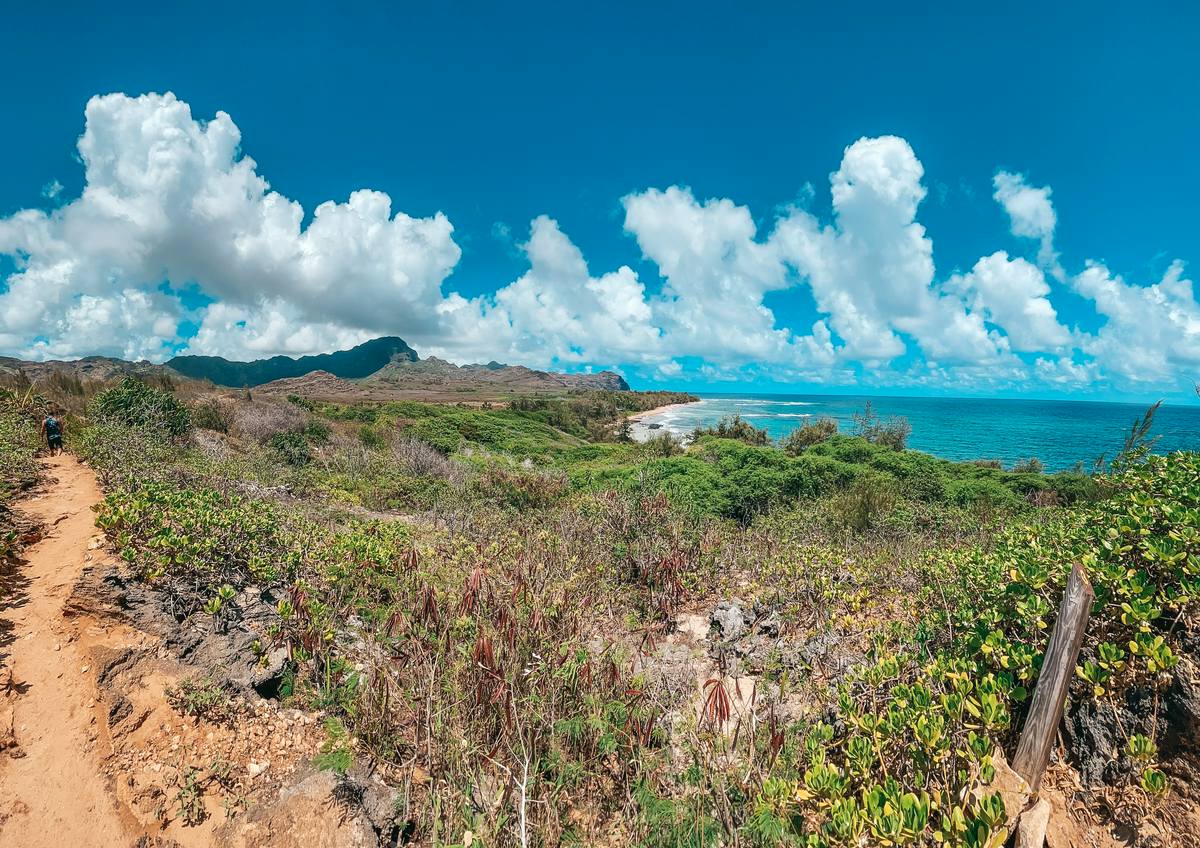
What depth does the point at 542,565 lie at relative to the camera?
17.7 feet

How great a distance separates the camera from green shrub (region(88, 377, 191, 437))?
43.1 feet

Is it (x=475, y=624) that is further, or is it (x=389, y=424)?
(x=389, y=424)

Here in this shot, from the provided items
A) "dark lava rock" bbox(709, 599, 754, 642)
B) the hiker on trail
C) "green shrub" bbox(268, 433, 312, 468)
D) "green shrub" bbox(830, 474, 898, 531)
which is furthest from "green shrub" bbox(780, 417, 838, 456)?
the hiker on trail

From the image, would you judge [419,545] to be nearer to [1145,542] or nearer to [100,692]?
[100,692]

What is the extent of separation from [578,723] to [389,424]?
24052 millimetres

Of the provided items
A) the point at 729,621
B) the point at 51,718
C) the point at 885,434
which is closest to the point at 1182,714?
the point at 729,621

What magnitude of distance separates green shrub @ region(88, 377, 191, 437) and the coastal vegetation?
5497 millimetres

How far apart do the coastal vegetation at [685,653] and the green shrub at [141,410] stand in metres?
5.50

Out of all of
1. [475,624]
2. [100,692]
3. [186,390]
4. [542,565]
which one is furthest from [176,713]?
[186,390]

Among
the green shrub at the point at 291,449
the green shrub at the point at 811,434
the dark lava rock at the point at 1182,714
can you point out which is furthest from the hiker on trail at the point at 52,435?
the green shrub at the point at 811,434

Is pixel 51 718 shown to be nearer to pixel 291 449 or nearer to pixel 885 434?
pixel 291 449

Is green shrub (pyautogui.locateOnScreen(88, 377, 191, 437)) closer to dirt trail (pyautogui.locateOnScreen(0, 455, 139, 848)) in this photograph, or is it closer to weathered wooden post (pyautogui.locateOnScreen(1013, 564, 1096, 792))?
dirt trail (pyautogui.locateOnScreen(0, 455, 139, 848))

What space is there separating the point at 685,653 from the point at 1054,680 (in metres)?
3.51

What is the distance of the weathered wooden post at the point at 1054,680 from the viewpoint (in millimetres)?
2309
